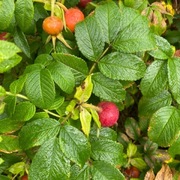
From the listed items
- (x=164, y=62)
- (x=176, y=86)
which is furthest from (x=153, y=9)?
(x=176, y=86)

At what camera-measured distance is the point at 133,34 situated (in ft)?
4.03

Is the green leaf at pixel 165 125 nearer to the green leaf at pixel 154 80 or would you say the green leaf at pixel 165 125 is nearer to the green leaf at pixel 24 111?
the green leaf at pixel 154 80

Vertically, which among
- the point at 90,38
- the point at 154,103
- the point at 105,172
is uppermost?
the point at 90,38

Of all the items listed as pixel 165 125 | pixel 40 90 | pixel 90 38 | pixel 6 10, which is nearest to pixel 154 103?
pixel 165 125

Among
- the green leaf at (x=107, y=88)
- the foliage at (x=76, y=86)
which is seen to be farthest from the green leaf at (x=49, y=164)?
the green leaf at (x=107, y=88)

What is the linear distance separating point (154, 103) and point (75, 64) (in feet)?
1.21

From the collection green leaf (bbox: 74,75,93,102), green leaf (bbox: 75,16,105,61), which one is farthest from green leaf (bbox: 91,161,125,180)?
green leaf (bbox: 75,16,105,61)

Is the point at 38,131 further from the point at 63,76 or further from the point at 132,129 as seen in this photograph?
the point at 132,129

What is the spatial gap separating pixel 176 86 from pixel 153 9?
365 millimetres

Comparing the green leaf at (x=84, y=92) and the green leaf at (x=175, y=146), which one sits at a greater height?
the green leaf at (x=84, y=92)

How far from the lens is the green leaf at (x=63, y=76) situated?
1.16 m

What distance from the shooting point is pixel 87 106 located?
45.6 inches

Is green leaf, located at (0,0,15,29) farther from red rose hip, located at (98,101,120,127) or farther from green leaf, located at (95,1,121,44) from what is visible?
red rose hip, located at (98,101,120,127)

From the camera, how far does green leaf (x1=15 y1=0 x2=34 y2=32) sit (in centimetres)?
116
